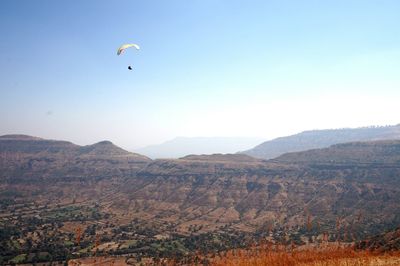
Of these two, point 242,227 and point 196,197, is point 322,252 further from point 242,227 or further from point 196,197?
point 196,197

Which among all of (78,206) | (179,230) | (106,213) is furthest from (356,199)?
(78,206)

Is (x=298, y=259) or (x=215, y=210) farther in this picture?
(x=215, y=210)

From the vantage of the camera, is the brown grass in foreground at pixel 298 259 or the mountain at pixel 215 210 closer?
the brown grass in foreground at pixel 298 259

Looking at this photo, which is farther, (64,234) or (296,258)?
(64,234)

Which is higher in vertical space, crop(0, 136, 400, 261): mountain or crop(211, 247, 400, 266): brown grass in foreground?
crop(211, 247, 400, 266): brown grass in foreground

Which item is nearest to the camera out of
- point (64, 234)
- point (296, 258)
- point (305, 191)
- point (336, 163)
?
point (296, 258)

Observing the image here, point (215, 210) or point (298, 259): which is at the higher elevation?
point (298, 259)

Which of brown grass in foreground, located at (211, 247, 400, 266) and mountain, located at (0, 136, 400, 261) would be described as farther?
mountain, located at (0, 136, 400, 261)

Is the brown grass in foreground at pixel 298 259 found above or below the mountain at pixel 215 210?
above
